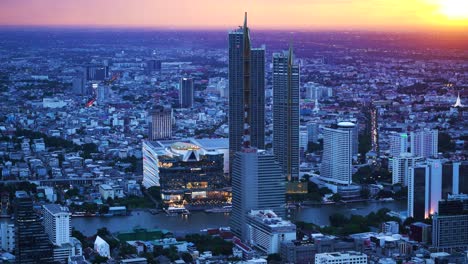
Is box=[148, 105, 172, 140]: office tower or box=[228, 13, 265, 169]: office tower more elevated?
box=[228, 13, 265, 169]: office tower

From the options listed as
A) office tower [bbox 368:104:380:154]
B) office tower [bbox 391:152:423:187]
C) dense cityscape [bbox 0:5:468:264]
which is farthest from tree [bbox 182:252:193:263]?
office tower [bbox 368:104:380:154]

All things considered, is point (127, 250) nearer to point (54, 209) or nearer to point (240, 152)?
point (54, 209)

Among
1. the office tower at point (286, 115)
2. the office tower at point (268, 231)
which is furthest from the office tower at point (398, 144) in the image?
the office tower at point (268, 231)

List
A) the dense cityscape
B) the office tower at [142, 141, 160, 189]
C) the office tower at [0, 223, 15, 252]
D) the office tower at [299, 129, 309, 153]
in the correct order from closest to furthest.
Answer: the office tower at [0, 223, 15, 252], the dense cityscape, the office tower at [142, 141, 160, 189], the office tower at [299, 129, 309, 153]

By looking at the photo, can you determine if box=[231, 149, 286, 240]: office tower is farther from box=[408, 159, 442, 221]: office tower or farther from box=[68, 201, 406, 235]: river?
box=[408, 159, 442, 221]: office tower

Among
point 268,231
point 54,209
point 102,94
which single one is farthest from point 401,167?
point 102,94

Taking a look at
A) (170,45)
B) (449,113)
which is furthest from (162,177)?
(170,45)
